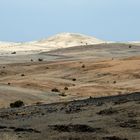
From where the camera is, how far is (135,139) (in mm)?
15227

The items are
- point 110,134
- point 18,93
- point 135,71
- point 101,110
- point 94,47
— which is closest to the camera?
point 110,134

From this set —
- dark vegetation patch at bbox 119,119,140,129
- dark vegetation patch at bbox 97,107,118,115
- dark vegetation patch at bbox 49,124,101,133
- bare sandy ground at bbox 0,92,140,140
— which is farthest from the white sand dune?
dark vegetation patch at bbox 49,124,101,133

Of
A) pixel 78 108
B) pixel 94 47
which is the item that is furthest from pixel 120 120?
pixel 94 47

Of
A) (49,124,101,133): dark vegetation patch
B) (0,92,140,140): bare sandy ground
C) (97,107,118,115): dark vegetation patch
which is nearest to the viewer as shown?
(0,92,140,140): bare sandy ground

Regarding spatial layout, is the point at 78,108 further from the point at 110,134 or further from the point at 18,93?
the point at 18,93

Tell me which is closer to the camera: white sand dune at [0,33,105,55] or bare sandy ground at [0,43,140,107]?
bare sandy ground at [0,43,140,107]

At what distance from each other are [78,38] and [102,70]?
109366mm

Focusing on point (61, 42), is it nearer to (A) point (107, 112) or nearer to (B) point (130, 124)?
(A) point (107, 112)

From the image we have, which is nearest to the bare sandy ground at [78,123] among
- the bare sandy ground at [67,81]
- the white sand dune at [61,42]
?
the bare sandy ground at [67,81]

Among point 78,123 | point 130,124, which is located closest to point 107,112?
point 78,123

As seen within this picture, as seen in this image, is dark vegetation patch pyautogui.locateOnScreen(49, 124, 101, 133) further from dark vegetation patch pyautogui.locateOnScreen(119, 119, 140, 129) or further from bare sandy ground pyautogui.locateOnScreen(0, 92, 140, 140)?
dark vegetation patch pyautogui.locateOnScreen(119, 119, 140, 129)

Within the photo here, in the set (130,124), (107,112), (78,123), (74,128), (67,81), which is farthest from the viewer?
(67,81)

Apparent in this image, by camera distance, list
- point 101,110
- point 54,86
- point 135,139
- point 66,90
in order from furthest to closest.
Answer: point 54,86, point 66,90, point 101,110, point 135,139

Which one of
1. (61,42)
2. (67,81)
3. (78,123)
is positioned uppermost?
(61,42)
